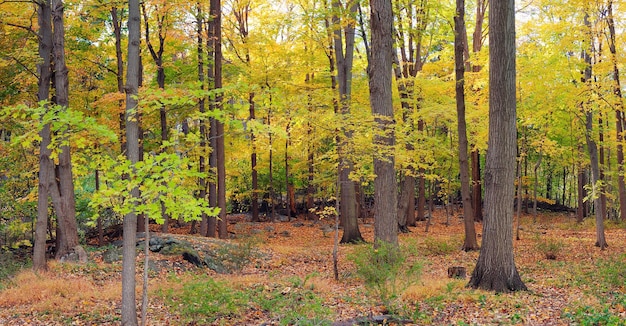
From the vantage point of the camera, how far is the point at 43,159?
1050 centimetres

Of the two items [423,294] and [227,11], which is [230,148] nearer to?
[227,11]

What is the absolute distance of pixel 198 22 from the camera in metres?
16.0

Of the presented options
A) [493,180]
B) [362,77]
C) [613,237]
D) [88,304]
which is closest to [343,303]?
[493,180]

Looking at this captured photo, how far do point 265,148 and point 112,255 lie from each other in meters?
11.6

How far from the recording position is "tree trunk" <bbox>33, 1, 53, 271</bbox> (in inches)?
405

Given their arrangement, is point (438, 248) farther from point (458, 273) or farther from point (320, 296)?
point (320, 296)

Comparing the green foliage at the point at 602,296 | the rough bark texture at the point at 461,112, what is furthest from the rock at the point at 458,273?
the rough bark texture at the point at 461,112

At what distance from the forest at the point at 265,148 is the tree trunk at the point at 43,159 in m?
0.04

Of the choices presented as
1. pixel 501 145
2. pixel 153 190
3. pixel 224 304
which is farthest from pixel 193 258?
pixel 501 145

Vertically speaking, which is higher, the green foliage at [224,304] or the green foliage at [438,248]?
the green foliage at [224,304]

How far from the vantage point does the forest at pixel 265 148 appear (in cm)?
605

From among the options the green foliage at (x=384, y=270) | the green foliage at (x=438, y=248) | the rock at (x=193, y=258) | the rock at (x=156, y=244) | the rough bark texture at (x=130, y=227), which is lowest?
the green foliage at (x=438, y=248)

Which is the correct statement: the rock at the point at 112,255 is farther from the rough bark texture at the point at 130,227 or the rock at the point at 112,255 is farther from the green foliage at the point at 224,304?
the rough bark texture at the point at 130,227

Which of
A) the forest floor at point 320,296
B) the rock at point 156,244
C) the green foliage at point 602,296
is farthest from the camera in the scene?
the rock at point 156,244
